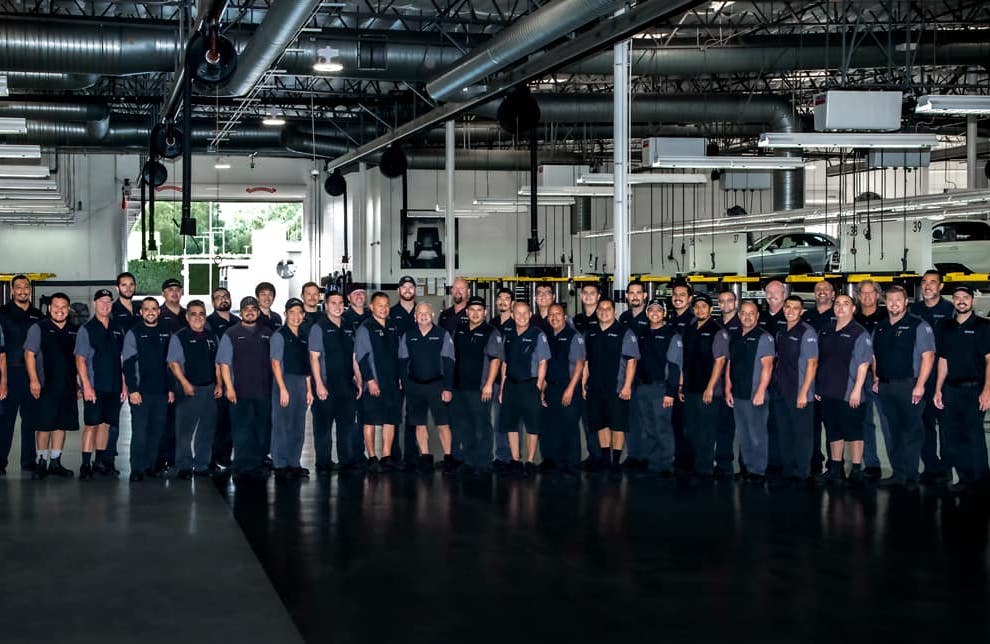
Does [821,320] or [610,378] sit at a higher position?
[821,320]

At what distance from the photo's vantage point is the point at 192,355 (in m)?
8.68

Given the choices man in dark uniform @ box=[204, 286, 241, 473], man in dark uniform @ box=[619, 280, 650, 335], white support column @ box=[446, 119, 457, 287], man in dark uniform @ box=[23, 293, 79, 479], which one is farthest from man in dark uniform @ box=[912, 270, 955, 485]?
white support column @ box=[446, 119, 457, 287]

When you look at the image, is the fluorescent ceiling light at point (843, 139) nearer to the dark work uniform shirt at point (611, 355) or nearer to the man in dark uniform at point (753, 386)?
the man in dark uniform at point (753, 386)

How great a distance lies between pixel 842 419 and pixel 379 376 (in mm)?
3568

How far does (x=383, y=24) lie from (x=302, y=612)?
13.6 m

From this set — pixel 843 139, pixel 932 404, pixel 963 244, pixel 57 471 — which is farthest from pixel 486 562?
pixel 963 244

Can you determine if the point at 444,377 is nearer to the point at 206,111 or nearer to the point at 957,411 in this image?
the point at 957,411

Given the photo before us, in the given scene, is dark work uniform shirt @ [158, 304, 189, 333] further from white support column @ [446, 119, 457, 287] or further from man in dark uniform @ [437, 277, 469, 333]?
white support column @ [446, 119, 457, 287]

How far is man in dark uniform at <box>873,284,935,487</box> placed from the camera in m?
8.19

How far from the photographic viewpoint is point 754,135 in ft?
78.8

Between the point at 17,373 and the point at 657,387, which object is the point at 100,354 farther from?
the point at 657,387

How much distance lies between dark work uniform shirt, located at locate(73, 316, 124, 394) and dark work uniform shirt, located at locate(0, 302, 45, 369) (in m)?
0.44

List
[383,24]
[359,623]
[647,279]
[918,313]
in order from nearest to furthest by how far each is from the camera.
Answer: [359,623], [918,313], [647,279], [383,24]

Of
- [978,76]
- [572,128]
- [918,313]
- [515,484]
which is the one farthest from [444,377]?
[978,76]
